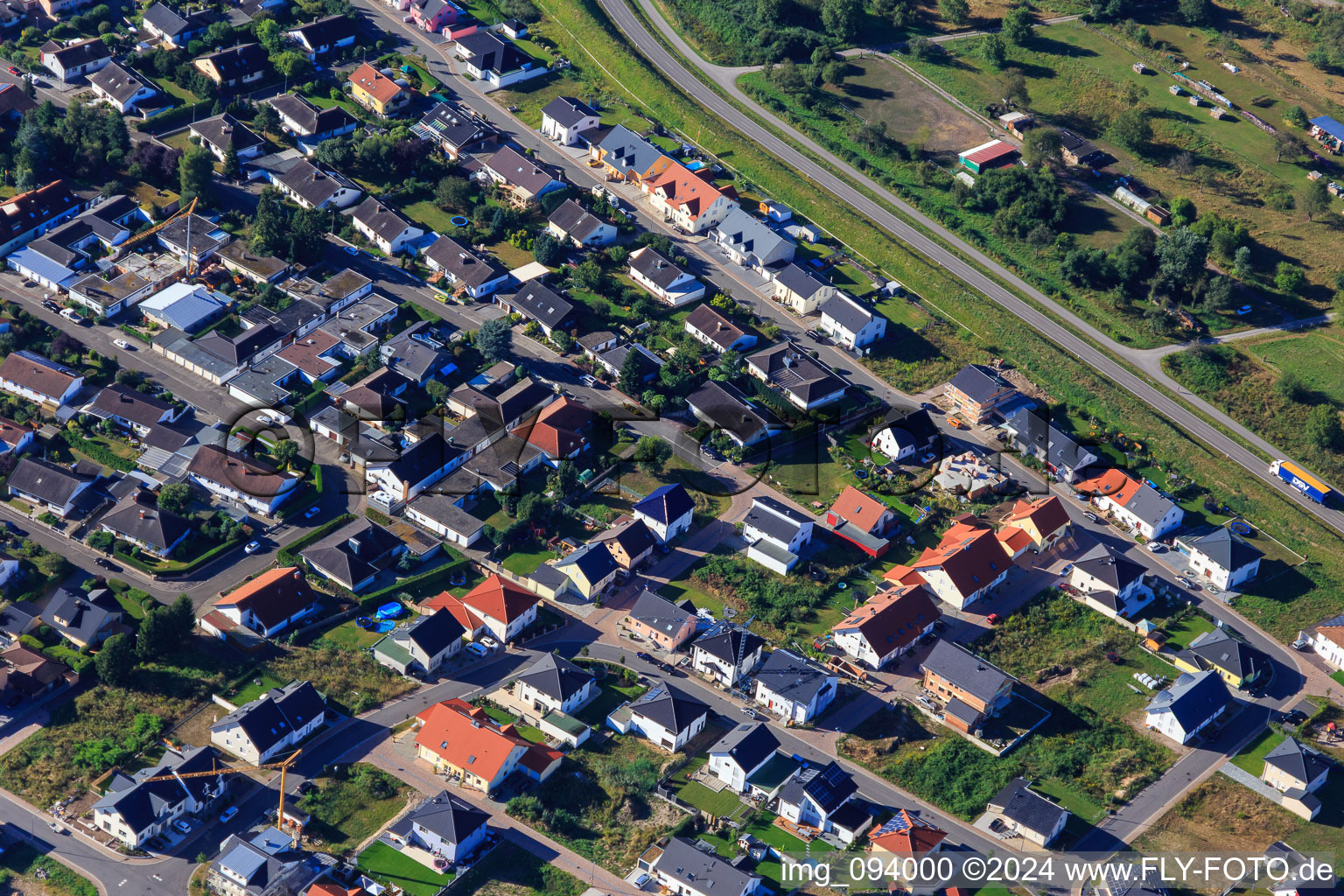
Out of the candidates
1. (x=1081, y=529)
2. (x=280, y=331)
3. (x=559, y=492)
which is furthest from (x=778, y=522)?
(x=280, y=331)

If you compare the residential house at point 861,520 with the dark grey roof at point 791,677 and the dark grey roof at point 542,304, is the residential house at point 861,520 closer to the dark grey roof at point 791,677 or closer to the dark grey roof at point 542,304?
the dark grey roof at point 791,677

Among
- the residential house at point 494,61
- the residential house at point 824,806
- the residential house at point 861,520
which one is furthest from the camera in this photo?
the residential house at point 494,61

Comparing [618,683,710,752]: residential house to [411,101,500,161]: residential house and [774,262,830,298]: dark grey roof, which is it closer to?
[774,262,830,298]: dark grey roof

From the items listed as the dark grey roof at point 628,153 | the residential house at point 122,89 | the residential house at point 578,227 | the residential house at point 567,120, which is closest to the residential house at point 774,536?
the residential house at point 578,227

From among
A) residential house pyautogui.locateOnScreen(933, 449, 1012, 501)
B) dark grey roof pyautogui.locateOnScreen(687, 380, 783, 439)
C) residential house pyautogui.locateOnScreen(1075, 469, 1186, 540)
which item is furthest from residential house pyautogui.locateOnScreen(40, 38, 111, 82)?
residential house pyautogui.locateOnScreen(1075, 469, 1186, 540)

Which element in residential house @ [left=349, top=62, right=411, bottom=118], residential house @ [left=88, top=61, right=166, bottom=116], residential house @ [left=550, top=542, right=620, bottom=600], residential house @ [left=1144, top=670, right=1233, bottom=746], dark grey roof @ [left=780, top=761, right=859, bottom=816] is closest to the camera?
dark grey roof @ [left=780, top=761, right=859, bottom=816]

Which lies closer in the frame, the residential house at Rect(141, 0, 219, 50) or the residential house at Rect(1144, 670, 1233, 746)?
the residential house at Rect(1144, 670, 1233, 746)
